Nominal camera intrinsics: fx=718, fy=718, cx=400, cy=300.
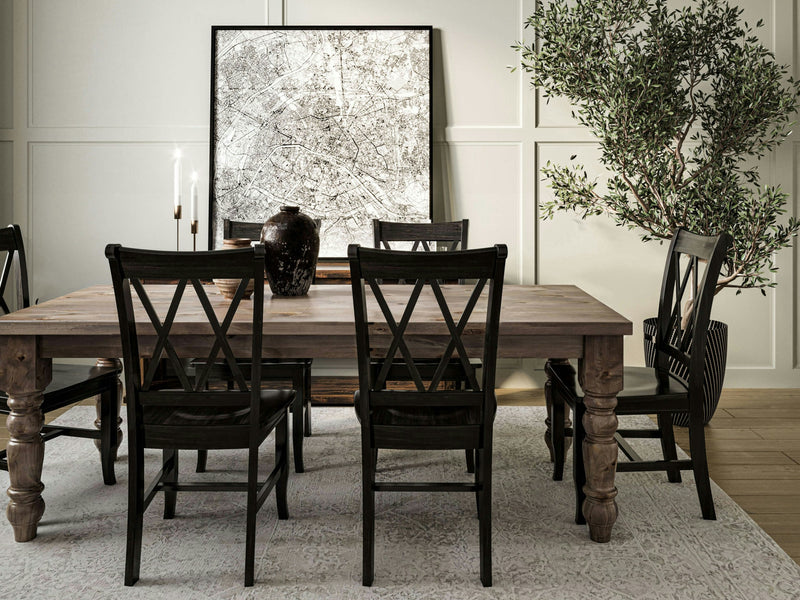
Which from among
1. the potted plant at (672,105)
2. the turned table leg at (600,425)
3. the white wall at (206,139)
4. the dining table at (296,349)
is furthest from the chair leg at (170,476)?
the potted plant at (672,105)

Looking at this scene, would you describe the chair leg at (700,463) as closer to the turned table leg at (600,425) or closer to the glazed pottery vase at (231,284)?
the turned table leg at (600,425)

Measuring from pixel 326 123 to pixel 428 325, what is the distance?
8.05ft

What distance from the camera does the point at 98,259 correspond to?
4.41m

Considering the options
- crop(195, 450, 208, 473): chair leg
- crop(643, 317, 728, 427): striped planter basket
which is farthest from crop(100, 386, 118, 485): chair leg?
crop(643, 317, 728, 427): striped planter basket

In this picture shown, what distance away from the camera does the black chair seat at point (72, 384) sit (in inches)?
92.9

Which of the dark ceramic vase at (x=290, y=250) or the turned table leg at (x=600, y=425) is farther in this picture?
the dark ceramic vase at (x=290, y=250)

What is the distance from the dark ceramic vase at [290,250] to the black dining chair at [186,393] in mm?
551

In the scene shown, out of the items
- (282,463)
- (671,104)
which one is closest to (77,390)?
(282,463)

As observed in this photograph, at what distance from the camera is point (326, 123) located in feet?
13.9

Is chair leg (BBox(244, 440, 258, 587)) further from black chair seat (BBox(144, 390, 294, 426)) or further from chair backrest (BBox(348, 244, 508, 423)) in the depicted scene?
A: chair backrest (BBox(348, 244, 508, 423))

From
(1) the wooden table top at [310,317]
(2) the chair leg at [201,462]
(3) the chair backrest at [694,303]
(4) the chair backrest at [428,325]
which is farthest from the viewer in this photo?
(2) the chair leg at [201,462]

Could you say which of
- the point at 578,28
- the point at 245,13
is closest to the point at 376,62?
the point at 245,13

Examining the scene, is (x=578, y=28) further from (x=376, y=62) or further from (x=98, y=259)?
(x=98, y=259)

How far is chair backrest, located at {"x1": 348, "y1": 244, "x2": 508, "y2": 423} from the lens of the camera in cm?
188
